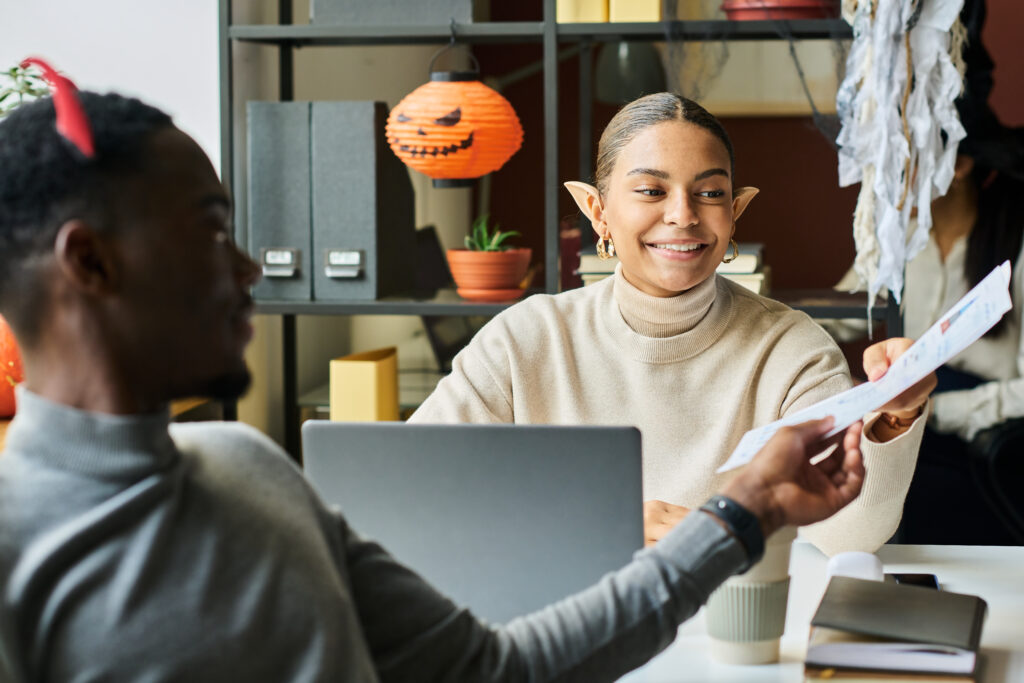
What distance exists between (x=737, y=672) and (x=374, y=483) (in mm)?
388

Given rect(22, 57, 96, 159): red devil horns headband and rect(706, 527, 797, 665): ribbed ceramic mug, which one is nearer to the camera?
rect(22, 57, 96, 159): red devil horns headband

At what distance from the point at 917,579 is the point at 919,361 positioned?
423mm

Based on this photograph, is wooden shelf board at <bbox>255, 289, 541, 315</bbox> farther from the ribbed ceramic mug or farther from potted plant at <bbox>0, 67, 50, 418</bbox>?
the ribbed ceramic mug

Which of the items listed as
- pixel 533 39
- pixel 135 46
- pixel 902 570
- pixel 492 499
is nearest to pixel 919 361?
pixel 492 499

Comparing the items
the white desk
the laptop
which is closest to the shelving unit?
the white desk

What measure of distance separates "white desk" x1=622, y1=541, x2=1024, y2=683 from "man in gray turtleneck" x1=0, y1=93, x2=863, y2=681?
1.50ft

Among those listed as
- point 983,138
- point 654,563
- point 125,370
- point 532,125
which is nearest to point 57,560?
point 125,370

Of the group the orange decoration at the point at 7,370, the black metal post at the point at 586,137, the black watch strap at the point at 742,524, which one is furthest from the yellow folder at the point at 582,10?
the black watch strap at the point at 742,524

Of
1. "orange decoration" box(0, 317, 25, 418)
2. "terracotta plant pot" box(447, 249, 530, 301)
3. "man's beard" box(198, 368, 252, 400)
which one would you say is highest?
"man's beard" box(198, 368, 252, 400)

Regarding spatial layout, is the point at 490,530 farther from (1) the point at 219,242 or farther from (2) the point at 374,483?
(1) the point at 219,242

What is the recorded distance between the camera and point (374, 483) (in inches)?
40.1

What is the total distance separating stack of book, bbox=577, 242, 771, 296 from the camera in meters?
2.22

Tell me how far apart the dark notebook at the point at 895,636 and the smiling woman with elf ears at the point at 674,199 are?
1.88ft

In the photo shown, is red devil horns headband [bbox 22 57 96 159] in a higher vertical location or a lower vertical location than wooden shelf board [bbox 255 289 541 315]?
higher
